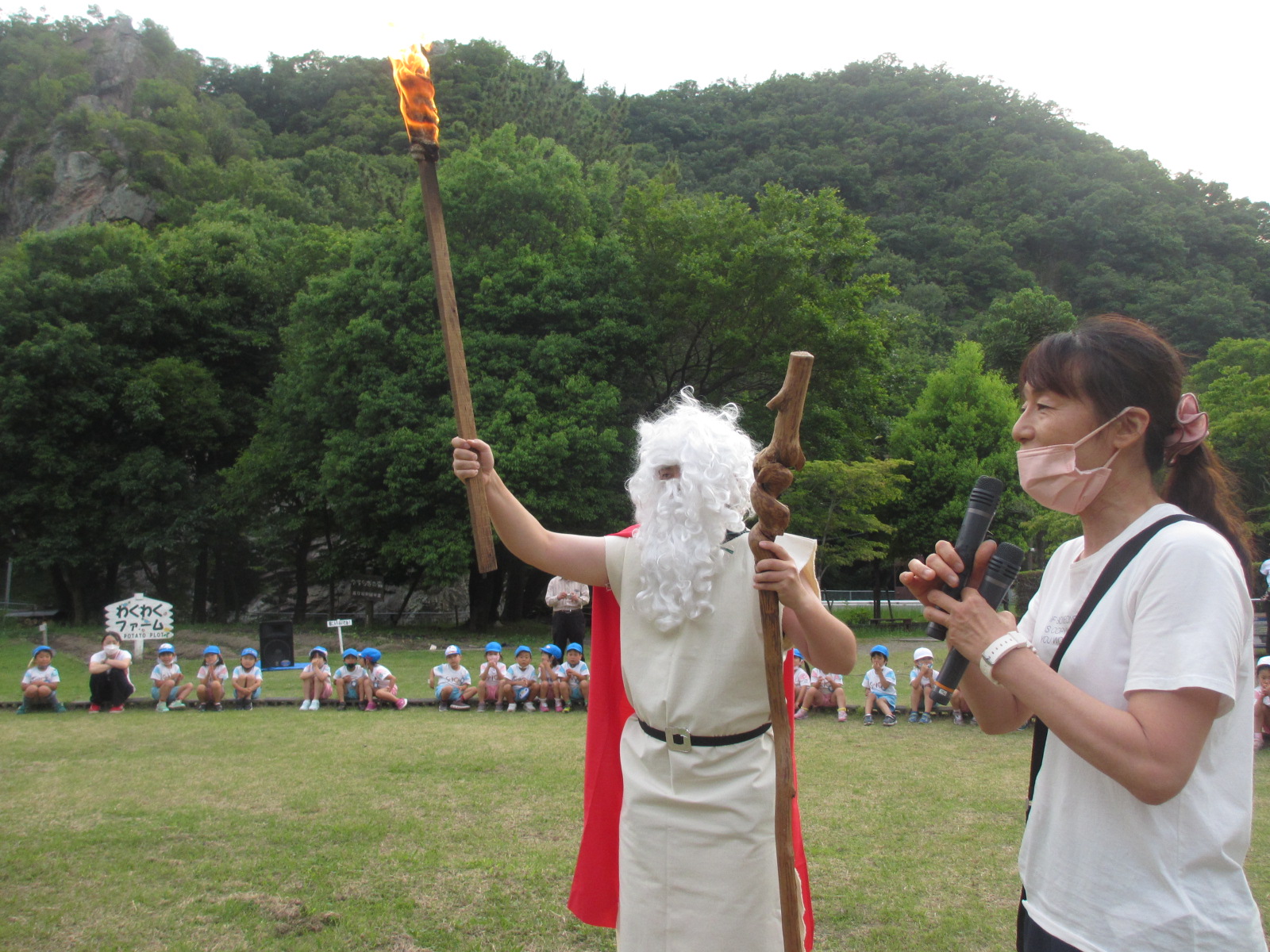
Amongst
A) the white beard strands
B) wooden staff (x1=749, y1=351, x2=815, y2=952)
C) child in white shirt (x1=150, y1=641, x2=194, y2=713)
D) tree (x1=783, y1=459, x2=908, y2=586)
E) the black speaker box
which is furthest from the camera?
tree (x1=783, y1=459, x2=908, y2=586)

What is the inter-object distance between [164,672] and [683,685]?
11.5 m

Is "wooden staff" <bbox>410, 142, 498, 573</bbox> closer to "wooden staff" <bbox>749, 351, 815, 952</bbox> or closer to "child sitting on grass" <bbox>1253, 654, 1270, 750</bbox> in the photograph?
"wooden staff" <bbox>749, 351, 815, 952</bbox>

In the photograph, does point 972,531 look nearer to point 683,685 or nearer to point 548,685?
point 683,685

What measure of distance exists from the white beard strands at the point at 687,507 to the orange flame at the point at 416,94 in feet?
4.89

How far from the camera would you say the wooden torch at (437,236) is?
11.0 ft

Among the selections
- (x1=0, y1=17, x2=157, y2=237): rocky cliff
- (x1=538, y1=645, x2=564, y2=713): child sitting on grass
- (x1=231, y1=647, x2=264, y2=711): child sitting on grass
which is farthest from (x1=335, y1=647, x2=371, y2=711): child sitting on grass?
(x1=0, y1=17, x2=157, y2=237): rocky cliff

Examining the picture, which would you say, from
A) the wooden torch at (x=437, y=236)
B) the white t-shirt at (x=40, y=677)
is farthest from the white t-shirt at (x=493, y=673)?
the wooden torch at (x=437, y=236)

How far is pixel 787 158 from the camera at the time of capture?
250 feet

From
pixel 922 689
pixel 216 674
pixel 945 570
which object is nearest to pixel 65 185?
pixel 216 674

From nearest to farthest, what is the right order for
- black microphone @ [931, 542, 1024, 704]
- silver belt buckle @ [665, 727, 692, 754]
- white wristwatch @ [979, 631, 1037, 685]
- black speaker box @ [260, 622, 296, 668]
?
white wristwatch @ [979, 631, 1037, 685] → black microphone @ [931, 542, 1024, 704] → silver belt buckle @ [665, 727, 692, 754] → black speaker box @ [260, 622, 296, 668]

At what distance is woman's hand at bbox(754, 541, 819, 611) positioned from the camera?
8.68 feet

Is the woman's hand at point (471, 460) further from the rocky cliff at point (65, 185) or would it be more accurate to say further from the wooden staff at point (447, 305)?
the rocky cliff at point (65, 185)

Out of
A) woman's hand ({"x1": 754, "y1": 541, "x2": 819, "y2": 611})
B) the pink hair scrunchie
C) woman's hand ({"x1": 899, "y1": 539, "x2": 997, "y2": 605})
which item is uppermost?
the pink hair scrunchie

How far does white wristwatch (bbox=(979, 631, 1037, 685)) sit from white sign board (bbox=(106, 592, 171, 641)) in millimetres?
18822
